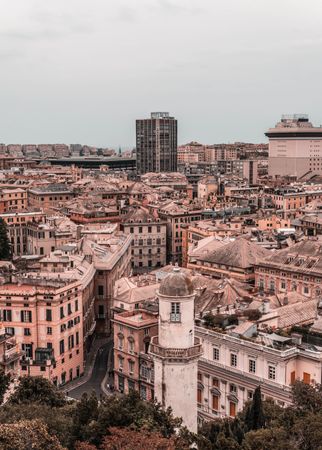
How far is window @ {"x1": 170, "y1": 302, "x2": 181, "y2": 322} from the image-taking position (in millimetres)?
46469

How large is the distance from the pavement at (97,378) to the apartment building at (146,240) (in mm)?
51082

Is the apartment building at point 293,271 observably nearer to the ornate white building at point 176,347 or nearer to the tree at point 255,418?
the tree at point 255,418

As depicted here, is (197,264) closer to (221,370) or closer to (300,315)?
(300,315)

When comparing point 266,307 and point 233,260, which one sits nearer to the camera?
point 266,307

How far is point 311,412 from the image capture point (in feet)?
160

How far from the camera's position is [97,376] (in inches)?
3061

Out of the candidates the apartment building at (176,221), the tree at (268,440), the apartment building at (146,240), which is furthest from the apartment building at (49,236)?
the tree at (268,440)

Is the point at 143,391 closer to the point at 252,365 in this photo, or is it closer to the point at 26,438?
the point at 252,365

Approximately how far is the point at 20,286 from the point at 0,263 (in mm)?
29449

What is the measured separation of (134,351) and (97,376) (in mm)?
8858

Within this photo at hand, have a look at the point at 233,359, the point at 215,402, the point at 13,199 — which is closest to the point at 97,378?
the point at 215,402

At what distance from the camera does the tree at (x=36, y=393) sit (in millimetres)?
52719

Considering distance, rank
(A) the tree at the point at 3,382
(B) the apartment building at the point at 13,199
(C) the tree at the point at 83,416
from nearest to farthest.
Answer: (C) the tree at the point at 83,416, (A) the tree at the point at 3,382, (B) the apartment building at the point at 13,199

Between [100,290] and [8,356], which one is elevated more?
[8,356]
